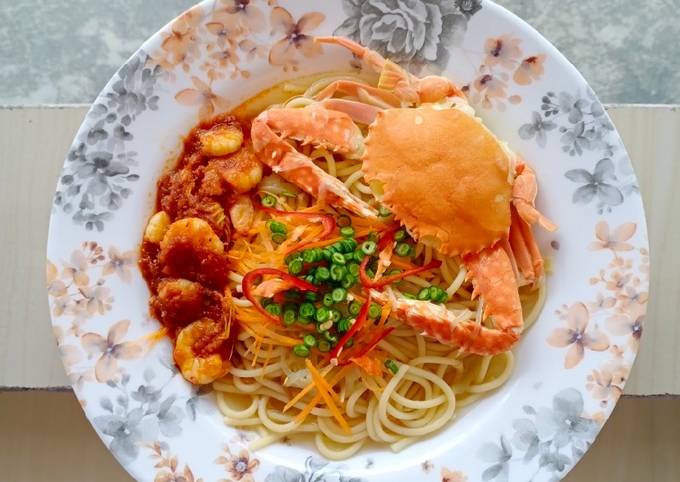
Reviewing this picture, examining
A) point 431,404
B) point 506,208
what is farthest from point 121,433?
point 506,208

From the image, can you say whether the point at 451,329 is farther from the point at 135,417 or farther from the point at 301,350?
the point at 135,417

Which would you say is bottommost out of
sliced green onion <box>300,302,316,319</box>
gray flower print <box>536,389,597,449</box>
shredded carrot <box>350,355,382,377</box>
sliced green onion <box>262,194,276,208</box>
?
gray flower print <box>536,389,597,449</box>

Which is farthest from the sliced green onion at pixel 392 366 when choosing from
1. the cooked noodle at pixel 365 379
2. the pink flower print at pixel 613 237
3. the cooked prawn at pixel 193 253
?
the pink flower print at pixel 613 237

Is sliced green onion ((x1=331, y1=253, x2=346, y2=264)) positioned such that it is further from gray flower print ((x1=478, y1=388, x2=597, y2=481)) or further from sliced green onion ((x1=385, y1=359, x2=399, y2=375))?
gray flower print ((x1=478, y1=388, x2=597, y2=481))

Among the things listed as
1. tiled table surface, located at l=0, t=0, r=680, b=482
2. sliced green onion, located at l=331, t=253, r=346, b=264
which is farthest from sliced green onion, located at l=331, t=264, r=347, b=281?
tiled table surface, located at l=0, t=0, r=680, b=482

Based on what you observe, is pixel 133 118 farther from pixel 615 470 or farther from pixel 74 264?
pixel 615 470

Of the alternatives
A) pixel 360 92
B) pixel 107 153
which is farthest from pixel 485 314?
pixel 107 153
